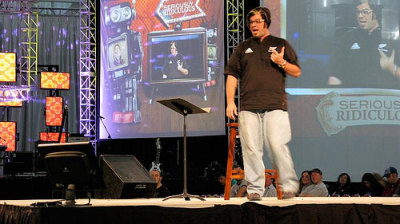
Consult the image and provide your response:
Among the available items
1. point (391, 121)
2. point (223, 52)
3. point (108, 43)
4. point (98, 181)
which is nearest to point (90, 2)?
point (108, 43)

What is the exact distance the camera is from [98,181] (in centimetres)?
496

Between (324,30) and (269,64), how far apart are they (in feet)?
16.4

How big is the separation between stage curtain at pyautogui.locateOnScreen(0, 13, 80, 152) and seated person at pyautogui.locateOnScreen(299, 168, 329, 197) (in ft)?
36.6

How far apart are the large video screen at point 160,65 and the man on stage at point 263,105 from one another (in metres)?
6.21

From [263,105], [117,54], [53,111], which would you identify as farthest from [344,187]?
[53,111]

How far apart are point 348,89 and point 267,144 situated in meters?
4.80

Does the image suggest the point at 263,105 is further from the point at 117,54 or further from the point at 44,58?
the point at 44,58

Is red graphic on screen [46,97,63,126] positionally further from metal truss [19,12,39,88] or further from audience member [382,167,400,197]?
audience member [382,167,400,197]

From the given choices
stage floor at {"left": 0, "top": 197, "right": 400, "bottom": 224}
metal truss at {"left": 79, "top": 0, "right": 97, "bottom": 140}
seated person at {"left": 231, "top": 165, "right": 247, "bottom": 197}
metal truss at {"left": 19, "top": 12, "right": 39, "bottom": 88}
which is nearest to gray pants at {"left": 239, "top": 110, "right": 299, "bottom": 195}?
stage floor at {"left": 0, "top": 197, "right": 400, "bottom": 224}

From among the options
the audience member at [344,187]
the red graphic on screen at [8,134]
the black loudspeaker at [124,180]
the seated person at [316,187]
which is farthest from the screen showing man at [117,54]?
the black loudspeaker at [124,180]

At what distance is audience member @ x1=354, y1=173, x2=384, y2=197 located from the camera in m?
8.02

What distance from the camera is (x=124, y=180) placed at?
5719mm

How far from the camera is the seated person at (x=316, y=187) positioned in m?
7.80

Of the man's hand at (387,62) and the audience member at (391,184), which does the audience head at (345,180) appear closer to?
the audience member at (391,184)
